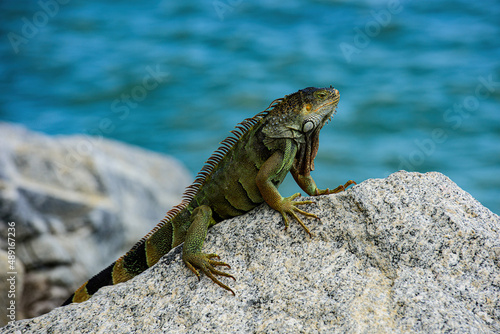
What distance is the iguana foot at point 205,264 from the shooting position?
336cm

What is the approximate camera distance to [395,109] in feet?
43.1

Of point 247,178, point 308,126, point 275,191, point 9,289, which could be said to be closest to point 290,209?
point 275,191

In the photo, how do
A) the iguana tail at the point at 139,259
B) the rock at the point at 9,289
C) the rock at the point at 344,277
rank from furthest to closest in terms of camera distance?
the rock at the point at 9,289
the iguana tail at the point at 139,259
the rock at the point at 344,277

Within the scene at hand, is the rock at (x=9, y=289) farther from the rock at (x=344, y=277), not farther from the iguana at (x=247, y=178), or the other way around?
the rock at (x=344, y=277)

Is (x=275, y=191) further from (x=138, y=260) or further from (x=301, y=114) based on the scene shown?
(x=138, y=260)

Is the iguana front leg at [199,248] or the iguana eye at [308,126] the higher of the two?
the iguana eye at [308,126]

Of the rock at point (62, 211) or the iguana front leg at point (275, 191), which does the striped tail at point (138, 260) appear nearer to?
the iguana front leg at point (275, 191)

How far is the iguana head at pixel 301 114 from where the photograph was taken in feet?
12.4

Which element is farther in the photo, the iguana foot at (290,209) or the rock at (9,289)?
the rock at (9,289)

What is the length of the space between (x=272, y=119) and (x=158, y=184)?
5724 millimetres

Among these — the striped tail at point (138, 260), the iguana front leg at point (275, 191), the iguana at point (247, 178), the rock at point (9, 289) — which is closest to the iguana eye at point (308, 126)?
the iguana at point (247, 178)

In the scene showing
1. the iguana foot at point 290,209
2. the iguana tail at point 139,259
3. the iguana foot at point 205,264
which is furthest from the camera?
the iguana tail at point 139,259

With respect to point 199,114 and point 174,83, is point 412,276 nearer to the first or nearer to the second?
point 199,114

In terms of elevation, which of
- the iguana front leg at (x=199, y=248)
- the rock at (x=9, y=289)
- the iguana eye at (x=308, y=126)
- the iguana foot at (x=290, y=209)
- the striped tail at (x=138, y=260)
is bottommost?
the rock at (x=9, y=289)
